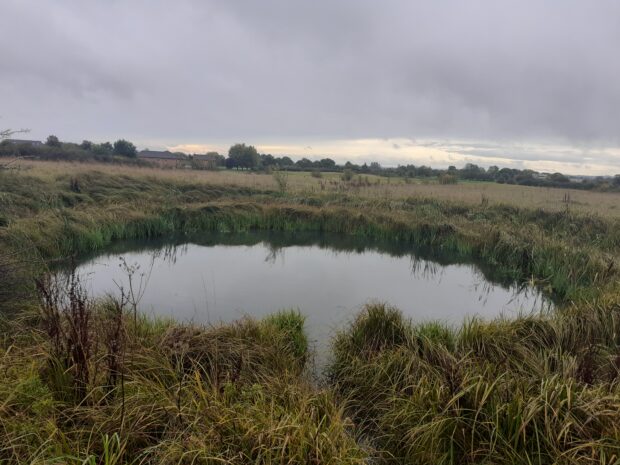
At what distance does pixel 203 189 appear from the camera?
1944cm

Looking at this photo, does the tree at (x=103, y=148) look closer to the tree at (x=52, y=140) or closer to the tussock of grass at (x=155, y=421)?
the tree at (x=52, y=140)

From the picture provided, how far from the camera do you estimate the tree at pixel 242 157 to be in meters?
48.0

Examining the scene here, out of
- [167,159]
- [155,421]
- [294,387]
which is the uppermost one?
[167,159]

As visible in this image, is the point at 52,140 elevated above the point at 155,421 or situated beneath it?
elevated above

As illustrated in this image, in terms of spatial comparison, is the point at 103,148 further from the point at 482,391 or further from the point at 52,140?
the point at 482,391

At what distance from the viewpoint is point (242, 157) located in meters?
49.2

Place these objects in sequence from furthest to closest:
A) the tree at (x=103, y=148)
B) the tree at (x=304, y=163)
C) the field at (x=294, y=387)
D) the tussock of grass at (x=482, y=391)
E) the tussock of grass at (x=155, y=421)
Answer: the tree at (x=304, y=163) → the tree at (x=103, y=148) → the tussock of grass at (x=482, y=391) → the field at (x=294, y=387) → the tussock of grass at (x=155, y=421)

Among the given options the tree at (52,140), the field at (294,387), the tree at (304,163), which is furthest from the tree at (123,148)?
the field at (294,387)

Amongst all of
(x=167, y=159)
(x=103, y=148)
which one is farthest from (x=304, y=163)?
(x=103, y=148)

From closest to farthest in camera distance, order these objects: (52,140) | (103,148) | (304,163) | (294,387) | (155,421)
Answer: (155,421)
(294,387)
(52,140)
(103,148)
(304,163)

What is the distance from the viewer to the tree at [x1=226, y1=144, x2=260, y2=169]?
48031 mm

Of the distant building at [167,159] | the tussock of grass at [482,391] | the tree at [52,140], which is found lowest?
the tussock of grass at [482,391]

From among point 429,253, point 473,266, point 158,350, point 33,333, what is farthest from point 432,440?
point 429,253

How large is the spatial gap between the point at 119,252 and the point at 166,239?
208 cm
